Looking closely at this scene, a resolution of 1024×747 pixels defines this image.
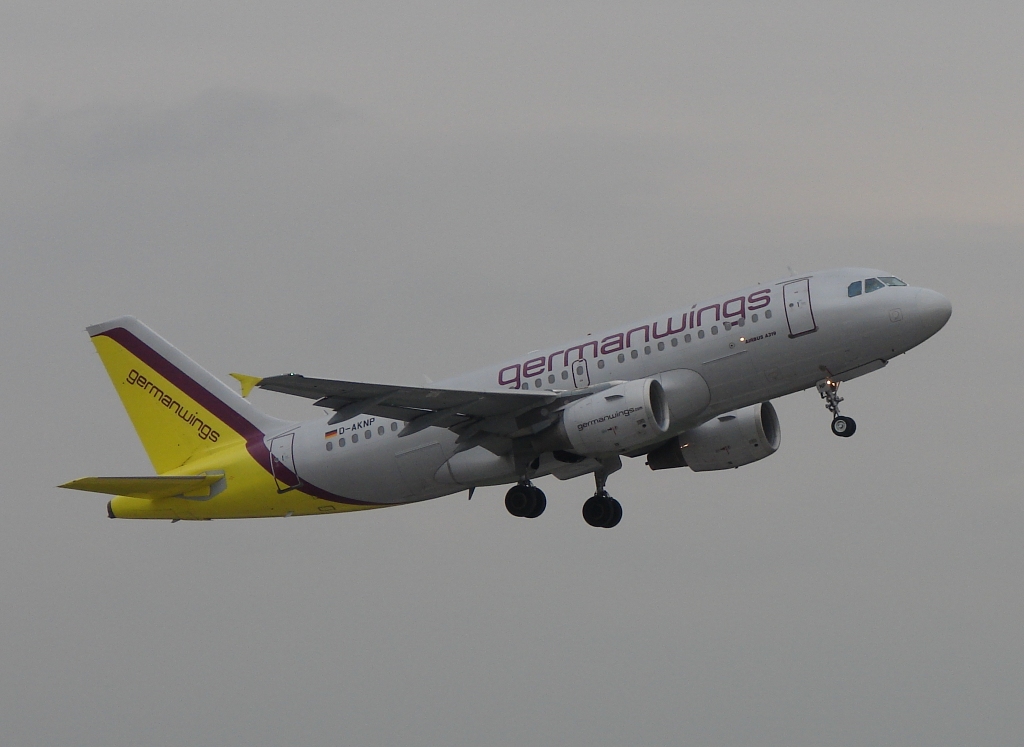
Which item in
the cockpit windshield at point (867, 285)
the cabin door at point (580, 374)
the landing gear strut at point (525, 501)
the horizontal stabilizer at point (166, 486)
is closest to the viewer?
the cockpit windshield at point (867, 285)

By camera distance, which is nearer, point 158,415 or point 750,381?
Answer: point 750,381

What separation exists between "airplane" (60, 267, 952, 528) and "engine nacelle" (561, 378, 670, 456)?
0.04 meters

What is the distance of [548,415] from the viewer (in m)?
43.7

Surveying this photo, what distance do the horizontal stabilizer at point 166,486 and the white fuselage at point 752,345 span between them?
283 inches

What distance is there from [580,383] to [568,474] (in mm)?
3710

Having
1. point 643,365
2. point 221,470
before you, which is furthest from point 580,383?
point 221,470

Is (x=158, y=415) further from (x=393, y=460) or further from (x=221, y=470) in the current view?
→ (x=393, y=460)

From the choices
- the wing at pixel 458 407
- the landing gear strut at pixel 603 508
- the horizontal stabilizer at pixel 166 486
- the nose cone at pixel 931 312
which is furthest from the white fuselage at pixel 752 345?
the horizontal stabilizer at pixel 166 486

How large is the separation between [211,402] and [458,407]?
35.1 ft

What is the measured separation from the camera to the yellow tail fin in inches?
1965

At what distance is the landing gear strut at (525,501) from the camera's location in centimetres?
4566

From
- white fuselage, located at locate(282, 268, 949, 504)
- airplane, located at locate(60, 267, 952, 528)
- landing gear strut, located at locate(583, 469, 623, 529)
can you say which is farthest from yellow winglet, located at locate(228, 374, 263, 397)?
landing gear strut, located at locate(583, 469, 623, 529)

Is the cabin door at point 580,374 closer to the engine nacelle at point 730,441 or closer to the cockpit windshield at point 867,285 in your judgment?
the engine nacelle at point 730,441

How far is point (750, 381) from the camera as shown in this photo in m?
42.6
